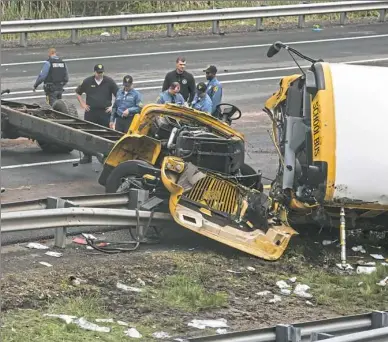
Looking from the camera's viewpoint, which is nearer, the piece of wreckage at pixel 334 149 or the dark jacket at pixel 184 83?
the piece of wreckage at pixel 334 149

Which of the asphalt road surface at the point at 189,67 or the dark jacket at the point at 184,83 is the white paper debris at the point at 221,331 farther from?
the dark jacket at the point at 184,83

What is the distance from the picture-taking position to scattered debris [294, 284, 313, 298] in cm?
966

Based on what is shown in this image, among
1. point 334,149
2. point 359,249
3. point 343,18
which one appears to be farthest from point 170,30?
point 334,149

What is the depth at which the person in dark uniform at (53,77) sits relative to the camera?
18156 millimetres

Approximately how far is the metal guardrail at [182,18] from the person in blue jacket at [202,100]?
349 inches

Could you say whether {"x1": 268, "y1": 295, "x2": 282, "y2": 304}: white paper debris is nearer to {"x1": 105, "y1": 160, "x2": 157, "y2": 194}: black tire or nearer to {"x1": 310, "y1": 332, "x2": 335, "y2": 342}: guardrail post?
{"x1": 310, "y1": 332, "x2": 335, "y2": 342}: guardrail post

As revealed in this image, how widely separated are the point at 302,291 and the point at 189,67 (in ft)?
47.5

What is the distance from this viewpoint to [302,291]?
978cm

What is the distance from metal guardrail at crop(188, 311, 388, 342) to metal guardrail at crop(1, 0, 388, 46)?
18302 millimetres

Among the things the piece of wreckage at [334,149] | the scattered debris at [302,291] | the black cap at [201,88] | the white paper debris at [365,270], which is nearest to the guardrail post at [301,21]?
the black cap at [201,88]

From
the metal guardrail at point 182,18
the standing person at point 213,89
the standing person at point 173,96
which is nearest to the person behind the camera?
the standing person at point 173,96

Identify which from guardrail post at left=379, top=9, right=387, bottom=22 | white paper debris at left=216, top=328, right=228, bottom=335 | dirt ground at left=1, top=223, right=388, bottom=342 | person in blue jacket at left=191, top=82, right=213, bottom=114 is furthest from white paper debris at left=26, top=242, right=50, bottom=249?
guardrail post at left=379, top=9, right=387, bottom=22

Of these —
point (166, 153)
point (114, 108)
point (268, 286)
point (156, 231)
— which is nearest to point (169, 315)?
point (268, 286)

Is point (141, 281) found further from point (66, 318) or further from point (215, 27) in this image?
point (215, 27)
